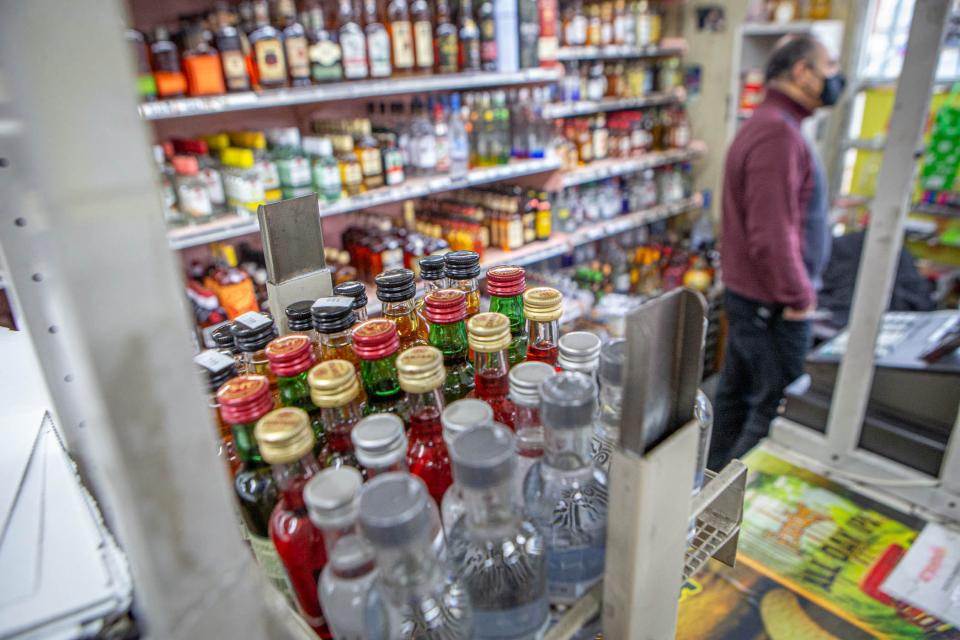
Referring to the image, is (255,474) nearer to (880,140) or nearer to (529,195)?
(529,195)

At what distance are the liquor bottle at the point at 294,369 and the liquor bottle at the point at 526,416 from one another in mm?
245

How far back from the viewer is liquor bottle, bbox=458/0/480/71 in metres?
2.64

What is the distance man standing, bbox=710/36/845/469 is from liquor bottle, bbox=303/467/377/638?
A: 6.88 ft

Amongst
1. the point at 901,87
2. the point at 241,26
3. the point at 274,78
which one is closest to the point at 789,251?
the point at 901,87

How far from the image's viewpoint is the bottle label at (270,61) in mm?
2082

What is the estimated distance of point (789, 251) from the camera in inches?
86.7

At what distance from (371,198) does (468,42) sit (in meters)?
0.89

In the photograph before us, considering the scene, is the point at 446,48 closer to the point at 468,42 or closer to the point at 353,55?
the point at 468,42

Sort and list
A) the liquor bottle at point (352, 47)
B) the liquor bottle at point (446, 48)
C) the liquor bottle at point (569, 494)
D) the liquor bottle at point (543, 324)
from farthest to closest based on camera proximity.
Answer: the liquor bottle at point (446, 48) < the liquor bottle at point (352, 47) < the liquor bottle at point (543, 324) < the liquor bottle at point (569, 494)

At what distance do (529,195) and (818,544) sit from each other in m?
2.04

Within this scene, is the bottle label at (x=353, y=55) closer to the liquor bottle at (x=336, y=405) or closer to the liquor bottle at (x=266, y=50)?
the liquor bottle at (x=266, y=50)

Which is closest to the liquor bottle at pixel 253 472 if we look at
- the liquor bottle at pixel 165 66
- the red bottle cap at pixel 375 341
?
the red bottle cap at pixel 375 341

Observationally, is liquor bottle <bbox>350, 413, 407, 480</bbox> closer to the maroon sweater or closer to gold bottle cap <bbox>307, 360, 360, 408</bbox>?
gold bottle cap <bbox>307, 360, 360, 408</bbox>

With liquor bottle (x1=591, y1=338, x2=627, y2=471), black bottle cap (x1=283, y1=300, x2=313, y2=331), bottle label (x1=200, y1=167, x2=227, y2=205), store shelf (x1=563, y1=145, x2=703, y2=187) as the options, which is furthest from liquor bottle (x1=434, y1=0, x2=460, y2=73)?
liquor bottle (x1=591, y1=338, x2=627, y2=471)
